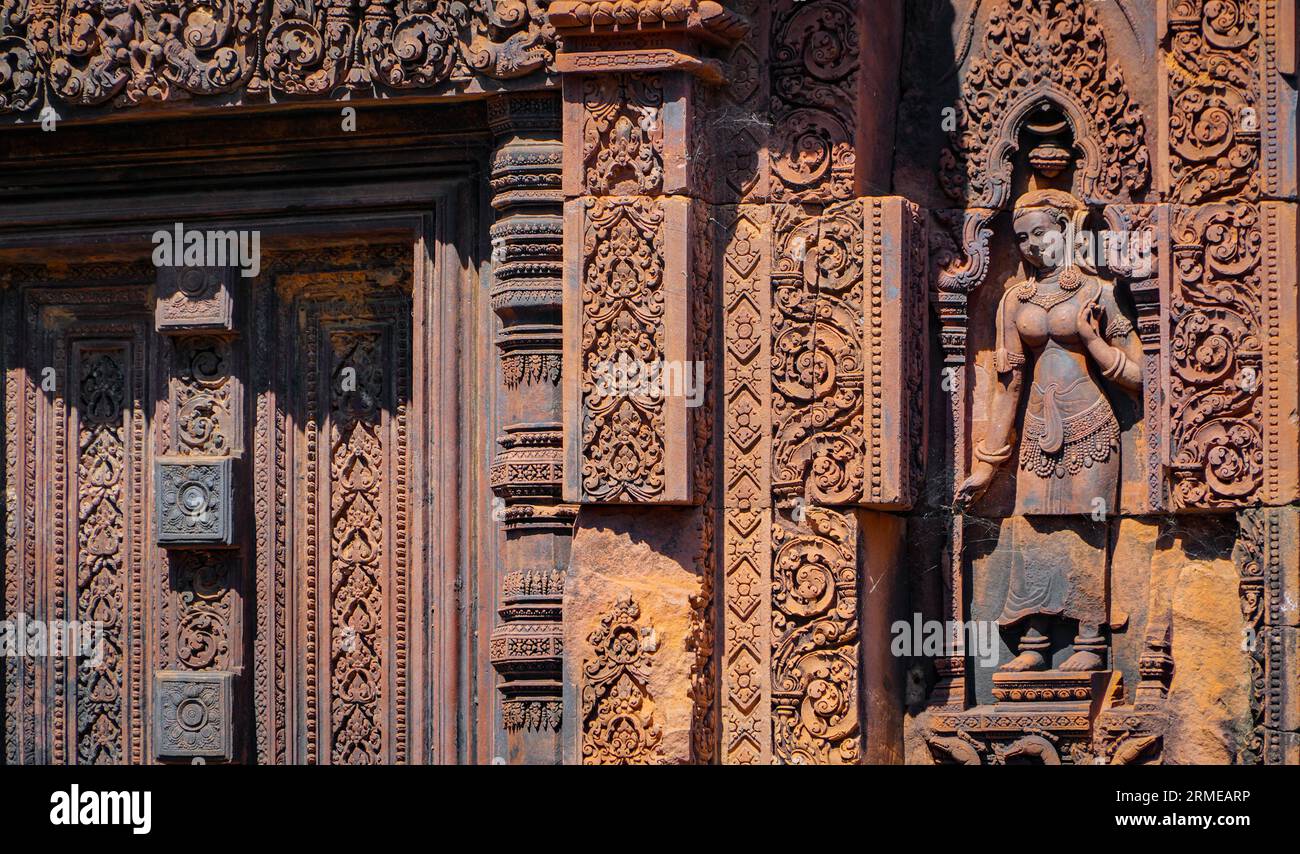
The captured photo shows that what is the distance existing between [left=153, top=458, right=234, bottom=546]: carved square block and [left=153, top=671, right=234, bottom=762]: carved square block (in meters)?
0.63

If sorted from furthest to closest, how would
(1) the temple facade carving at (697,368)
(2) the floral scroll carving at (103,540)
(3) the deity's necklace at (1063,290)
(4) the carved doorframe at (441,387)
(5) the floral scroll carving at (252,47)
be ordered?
1. (2) the floral scroll carving at (103,540)
2. (4) the carved doorframe at (441,387)
3. (5) the floral scroll carving at (252,47)
4. (3) the deity's necklace at (1063,290)
5. (1) the temple facade carving at (697,368)

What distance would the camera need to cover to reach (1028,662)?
8.73m

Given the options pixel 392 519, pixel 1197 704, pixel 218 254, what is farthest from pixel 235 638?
pixel 1197 704

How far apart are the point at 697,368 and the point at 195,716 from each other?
2.92 m

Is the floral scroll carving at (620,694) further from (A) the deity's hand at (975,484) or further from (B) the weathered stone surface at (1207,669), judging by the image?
(B) the weathered stone surface at (1207,669)

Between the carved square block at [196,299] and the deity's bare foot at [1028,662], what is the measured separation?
3828 millimetres

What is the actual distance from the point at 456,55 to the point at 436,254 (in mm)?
904

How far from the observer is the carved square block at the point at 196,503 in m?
9.59

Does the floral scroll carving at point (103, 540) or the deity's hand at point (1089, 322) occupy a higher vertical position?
the deity's hand at point (1089, 322)

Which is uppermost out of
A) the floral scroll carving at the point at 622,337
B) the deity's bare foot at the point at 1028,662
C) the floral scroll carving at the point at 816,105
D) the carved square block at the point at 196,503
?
the floral scroll carving at the point at 816,105

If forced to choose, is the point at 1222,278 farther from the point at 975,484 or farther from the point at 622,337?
the point at 622,337

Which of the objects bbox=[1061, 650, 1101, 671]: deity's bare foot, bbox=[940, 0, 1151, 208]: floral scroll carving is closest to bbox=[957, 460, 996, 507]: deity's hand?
bbox=[1061, 650, 1101, 671]: deity's bare foot

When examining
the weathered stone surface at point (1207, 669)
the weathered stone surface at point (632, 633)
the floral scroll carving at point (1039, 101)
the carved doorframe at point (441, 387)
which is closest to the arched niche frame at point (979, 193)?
the floral scroll carving at point (1039, 101)

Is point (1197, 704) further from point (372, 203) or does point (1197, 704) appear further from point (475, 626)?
point (372, 203)
